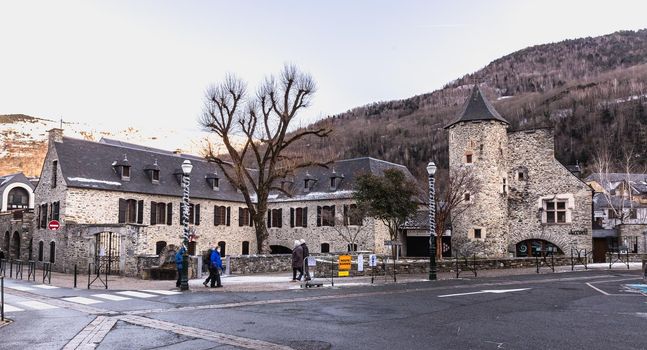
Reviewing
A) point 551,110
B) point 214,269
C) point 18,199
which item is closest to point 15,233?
point 18,199

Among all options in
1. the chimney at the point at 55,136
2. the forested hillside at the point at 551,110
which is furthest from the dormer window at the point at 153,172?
the forested hillside at the point at 551,110

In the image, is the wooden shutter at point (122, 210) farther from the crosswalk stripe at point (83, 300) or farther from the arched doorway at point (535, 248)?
the arched doorway at point (535, 248)

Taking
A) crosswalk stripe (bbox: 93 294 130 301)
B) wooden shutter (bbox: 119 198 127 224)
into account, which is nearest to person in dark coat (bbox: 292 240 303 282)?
crosswalk stripe (bbox: 93 294 130 301)

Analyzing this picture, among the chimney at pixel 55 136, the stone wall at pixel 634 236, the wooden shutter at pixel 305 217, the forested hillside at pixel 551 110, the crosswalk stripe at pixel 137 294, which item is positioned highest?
the forested hillside at pixel 551 110

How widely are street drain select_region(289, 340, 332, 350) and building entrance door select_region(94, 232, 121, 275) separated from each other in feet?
67.2

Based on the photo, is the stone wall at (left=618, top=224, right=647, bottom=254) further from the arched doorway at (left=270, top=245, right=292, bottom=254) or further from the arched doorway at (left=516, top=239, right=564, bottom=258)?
the arched doorway at (left=270, top=245, right=292, bottom=254)

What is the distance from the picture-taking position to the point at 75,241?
31.3 metres

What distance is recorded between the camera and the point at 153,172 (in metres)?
40.4

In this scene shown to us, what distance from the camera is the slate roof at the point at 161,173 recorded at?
35875mm

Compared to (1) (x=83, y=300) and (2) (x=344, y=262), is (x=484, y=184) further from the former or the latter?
(1) (x=83, y=300)

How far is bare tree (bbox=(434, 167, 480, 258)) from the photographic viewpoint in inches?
1372

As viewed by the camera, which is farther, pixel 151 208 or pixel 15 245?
pixel 15 245

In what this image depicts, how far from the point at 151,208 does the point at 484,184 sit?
23.1m

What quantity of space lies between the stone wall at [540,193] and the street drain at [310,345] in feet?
107
